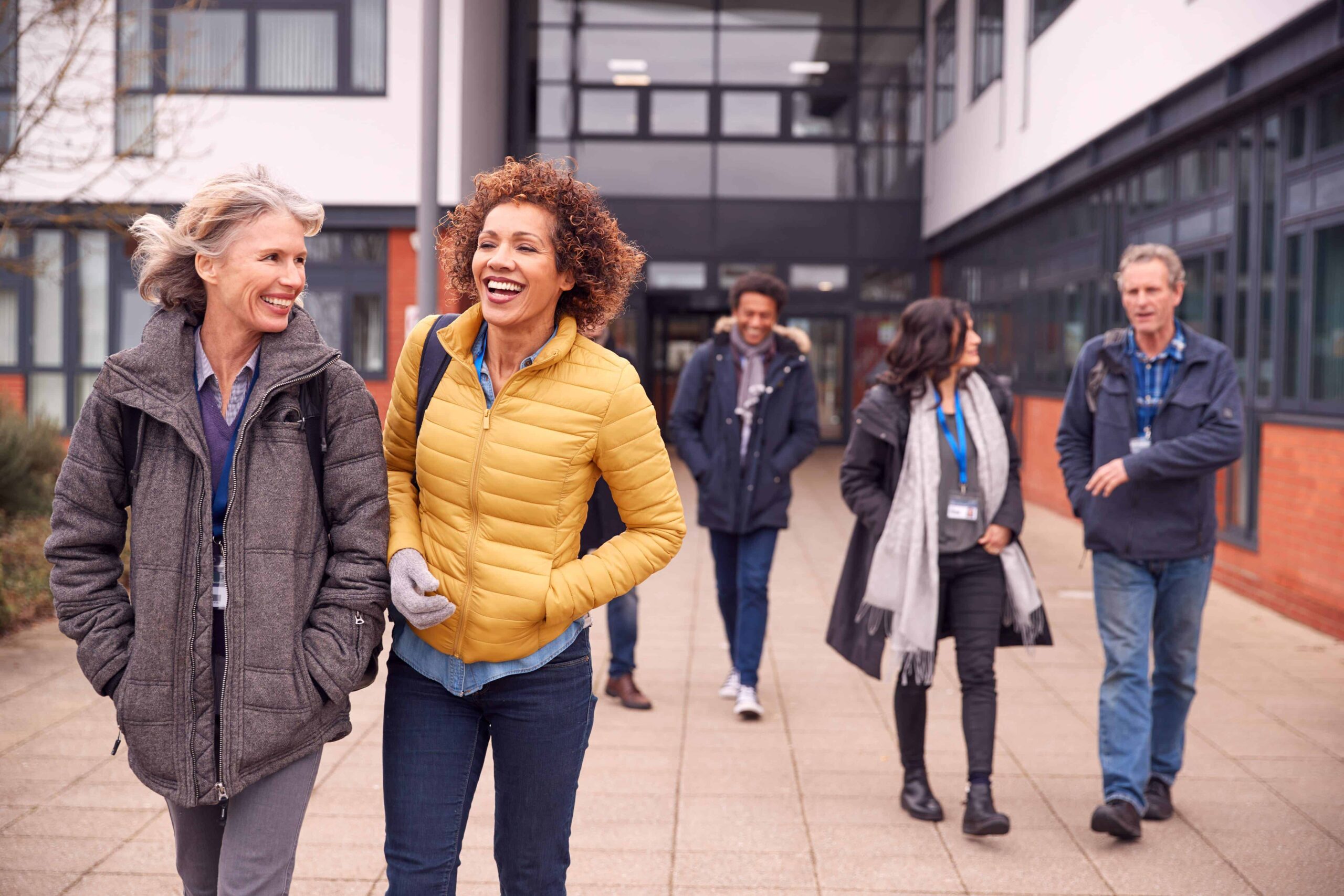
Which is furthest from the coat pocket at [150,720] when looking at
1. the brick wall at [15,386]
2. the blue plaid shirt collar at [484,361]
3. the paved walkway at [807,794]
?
the brick wall at [15,386]

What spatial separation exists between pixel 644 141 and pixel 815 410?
16.5m

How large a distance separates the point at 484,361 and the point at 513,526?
1.23ft

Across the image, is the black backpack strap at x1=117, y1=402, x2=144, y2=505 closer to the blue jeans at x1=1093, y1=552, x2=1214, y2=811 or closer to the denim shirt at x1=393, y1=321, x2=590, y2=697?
the denim shirt at x1=393, y1=321, x2=590, y2=697

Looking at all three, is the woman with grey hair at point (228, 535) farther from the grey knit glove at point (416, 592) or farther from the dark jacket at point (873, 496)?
the dark jacket at point (873, 496)

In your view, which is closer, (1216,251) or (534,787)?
(534,787)

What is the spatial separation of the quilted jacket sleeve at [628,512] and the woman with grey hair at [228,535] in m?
0.39

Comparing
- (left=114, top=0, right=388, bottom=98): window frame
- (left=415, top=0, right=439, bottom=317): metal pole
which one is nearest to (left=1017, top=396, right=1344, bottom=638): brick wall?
(left=415, top=0, right=439, bottom=317): metal pole

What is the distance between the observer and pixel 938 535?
173 inches

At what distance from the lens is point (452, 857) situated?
8.61ft

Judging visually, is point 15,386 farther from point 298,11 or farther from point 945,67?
point 945,67

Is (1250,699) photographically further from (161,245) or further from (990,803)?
Answer: (161,245)

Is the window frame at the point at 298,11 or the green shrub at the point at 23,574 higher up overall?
the window frame at the point at 298,11

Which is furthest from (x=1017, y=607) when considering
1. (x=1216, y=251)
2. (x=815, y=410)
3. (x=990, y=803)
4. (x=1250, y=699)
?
(x=1216, y=251)

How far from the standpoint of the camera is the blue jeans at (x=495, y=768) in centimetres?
260
